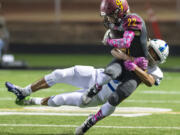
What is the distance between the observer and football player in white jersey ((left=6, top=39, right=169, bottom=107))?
7.31 meters

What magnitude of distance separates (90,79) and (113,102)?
2.87 feet

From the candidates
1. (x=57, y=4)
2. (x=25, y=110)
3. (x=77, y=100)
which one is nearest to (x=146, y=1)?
(x=57, y=4)

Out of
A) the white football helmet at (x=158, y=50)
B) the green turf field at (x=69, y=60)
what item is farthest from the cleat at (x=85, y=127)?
the green turf field at (x=69, y=60)

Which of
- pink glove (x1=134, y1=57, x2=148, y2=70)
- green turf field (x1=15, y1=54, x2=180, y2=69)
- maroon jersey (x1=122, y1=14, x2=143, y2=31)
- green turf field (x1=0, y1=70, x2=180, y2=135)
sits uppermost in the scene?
maroon jersey (x1=122, y1=14, x2=143, y2=31)

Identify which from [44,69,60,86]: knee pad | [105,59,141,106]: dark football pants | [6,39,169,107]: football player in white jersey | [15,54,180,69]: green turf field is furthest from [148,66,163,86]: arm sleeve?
[15,54,180,69]: green turf field

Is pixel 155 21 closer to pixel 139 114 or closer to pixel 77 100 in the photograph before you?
pixel 139 114

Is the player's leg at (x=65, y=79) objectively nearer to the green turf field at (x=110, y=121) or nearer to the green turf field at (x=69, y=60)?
the green turf field at (x=110, y=121)

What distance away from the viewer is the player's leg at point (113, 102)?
7.07m

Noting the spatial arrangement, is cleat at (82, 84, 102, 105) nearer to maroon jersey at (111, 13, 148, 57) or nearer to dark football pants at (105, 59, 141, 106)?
dark football pants at (105, 59, 141, 106)

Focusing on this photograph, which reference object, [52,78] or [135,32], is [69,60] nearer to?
[52,78]

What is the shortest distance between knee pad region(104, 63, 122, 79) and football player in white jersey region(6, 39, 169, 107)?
0.10 m

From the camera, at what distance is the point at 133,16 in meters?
7.30

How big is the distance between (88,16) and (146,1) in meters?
2.59

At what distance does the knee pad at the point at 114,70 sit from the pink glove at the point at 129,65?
0.09 metres
